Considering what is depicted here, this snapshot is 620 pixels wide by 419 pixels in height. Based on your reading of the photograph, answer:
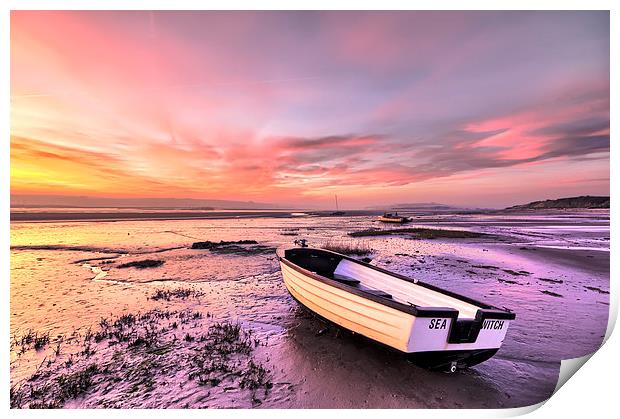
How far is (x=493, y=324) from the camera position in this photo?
436cm

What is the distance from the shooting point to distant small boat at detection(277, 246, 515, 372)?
404 centimetres

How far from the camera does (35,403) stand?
13.6 feet

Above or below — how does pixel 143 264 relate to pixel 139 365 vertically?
above

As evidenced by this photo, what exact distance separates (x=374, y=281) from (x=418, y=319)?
3201 mm

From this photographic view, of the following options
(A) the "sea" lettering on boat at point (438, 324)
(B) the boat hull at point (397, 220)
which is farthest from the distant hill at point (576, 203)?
(A) the "sea" lettering on boat at point (438, 324)

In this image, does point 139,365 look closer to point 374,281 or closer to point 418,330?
point 418,330

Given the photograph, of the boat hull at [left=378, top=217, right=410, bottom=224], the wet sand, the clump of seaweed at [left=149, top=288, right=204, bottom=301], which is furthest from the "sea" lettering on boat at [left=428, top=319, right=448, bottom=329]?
the boat hull at [left=378, top=217, right=410, bottom=224]

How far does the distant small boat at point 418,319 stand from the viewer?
4.04 metres

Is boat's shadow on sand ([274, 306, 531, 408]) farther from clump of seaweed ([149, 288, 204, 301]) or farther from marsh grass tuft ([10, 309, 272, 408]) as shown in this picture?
clump of seaweed ([149, 288, 204, 301])

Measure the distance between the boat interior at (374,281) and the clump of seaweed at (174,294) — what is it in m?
3.06

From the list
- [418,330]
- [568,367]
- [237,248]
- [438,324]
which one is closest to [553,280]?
[568,367]

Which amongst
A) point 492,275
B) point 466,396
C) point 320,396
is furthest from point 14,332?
point 492,275

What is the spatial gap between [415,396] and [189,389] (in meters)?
3.25
